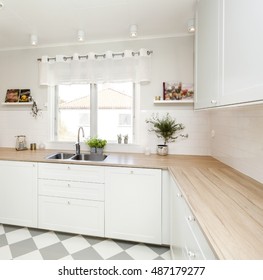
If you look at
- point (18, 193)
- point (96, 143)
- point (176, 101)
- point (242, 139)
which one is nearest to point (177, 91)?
point (176, 101)

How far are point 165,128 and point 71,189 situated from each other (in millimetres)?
1340

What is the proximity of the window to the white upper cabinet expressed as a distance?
1174 mm

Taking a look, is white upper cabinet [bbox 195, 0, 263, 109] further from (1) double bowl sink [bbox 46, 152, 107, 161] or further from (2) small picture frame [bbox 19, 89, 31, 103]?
(2) small picture frame [bbox 19, 89, 31, 103]

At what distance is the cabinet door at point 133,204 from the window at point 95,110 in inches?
32.4

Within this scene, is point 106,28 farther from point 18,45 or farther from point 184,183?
point 184,183

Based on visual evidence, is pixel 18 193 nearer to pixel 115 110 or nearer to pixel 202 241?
pixel 115 110

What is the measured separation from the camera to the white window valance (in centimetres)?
252

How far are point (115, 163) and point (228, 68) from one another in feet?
4.33

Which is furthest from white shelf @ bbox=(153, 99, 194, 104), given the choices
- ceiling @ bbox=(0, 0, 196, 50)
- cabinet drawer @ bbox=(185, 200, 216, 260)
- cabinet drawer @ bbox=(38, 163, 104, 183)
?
cabinet drawer @ bbox=(185, 200, 216, 260)

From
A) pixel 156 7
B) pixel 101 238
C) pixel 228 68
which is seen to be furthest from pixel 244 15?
pixel 101 238

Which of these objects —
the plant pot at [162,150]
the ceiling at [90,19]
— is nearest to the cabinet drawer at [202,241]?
the plant pot at [162,150]

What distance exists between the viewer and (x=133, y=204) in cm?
197

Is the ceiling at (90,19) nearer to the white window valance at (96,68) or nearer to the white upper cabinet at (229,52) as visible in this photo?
the white window valance at (96,68)

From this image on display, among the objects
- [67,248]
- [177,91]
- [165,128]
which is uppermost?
[177,91]
